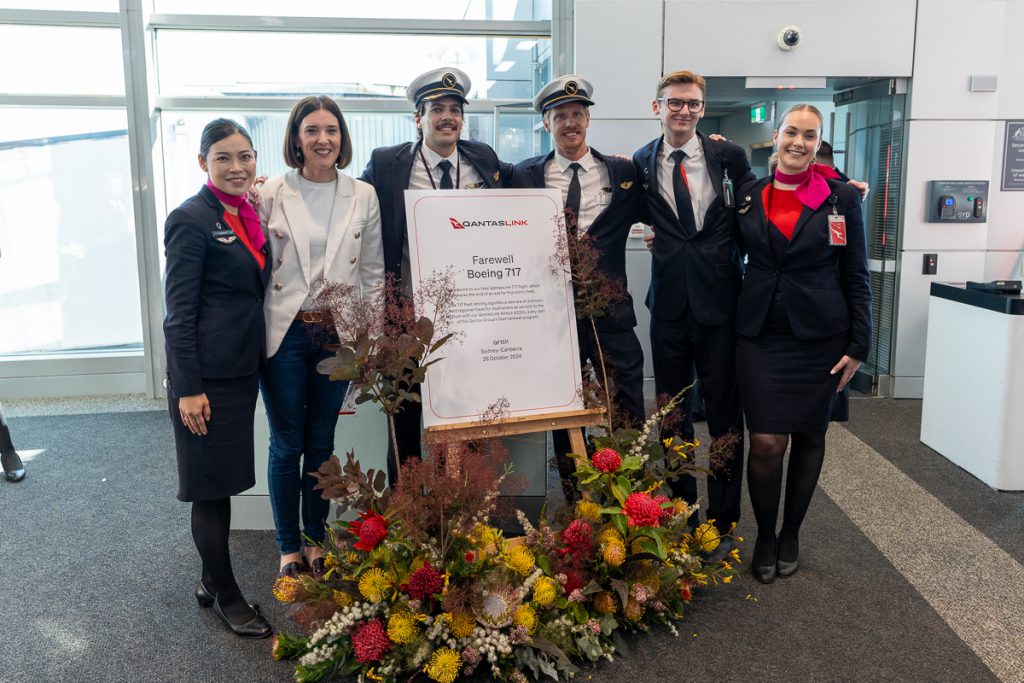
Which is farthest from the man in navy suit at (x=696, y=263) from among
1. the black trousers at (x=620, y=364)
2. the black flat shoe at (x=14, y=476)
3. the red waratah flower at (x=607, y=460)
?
the black flat shoe at (x=14, y=476)

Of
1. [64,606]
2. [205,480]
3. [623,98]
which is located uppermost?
[623,98]

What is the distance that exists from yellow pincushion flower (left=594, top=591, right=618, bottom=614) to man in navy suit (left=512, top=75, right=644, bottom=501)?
1.61ft

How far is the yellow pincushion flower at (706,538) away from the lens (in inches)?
113

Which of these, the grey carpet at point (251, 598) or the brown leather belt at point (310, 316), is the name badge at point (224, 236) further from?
the grey carpet at point (251, 598)

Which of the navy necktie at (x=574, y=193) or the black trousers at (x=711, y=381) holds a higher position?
the navy necktie at (x=574, y=193)

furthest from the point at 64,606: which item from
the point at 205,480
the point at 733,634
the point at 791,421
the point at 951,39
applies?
the point at 951,39

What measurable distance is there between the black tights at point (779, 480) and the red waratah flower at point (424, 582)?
1.28 m

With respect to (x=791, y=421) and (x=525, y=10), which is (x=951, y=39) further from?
(x=791, y=421)

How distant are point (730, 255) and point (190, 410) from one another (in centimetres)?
194

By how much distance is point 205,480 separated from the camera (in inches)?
98.6

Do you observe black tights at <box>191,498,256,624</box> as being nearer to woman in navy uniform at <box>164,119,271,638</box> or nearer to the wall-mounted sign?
woman in navy uniform at <box>164,119,271,638</box>

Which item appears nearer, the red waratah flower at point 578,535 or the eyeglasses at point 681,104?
the red waratah flower at point 578,535

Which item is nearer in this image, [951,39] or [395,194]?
[395,194]

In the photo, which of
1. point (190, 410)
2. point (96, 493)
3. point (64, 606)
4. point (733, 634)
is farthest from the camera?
point (96, 493)
